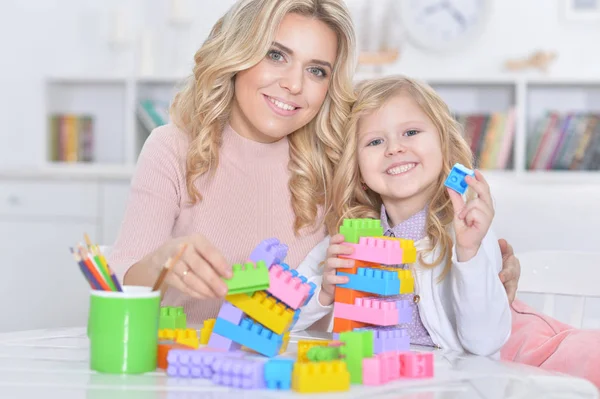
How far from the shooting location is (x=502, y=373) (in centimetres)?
96

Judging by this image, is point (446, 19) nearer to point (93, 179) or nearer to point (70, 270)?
point (93, 179)

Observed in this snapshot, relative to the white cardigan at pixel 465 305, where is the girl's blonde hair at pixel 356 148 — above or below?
above

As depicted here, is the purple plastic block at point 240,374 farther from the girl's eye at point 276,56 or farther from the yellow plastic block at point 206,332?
the girl's eye at point 276,56

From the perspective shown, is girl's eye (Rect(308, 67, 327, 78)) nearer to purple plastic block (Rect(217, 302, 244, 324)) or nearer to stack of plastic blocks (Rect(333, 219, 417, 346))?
stack of plastic blocks (Rect(333, 219, 417, 346))

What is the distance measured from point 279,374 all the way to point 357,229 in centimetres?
32

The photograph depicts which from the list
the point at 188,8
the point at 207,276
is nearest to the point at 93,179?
the point at 188,8

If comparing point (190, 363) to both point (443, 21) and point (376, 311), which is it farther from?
point (443, 21)

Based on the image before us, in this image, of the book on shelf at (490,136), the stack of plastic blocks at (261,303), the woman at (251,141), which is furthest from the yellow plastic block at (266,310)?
the book on shelf at (490,136)

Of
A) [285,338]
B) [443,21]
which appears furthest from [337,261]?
[443,21]

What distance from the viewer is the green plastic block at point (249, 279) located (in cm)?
92

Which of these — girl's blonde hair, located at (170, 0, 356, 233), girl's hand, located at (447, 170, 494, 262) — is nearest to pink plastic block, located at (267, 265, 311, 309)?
girl's hand, located at (447, 170, 494, 262)

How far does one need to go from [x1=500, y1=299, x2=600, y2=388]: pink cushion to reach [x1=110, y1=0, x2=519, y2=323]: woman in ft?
0.52

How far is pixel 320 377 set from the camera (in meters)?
0.82

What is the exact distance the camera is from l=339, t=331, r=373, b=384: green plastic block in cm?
88
